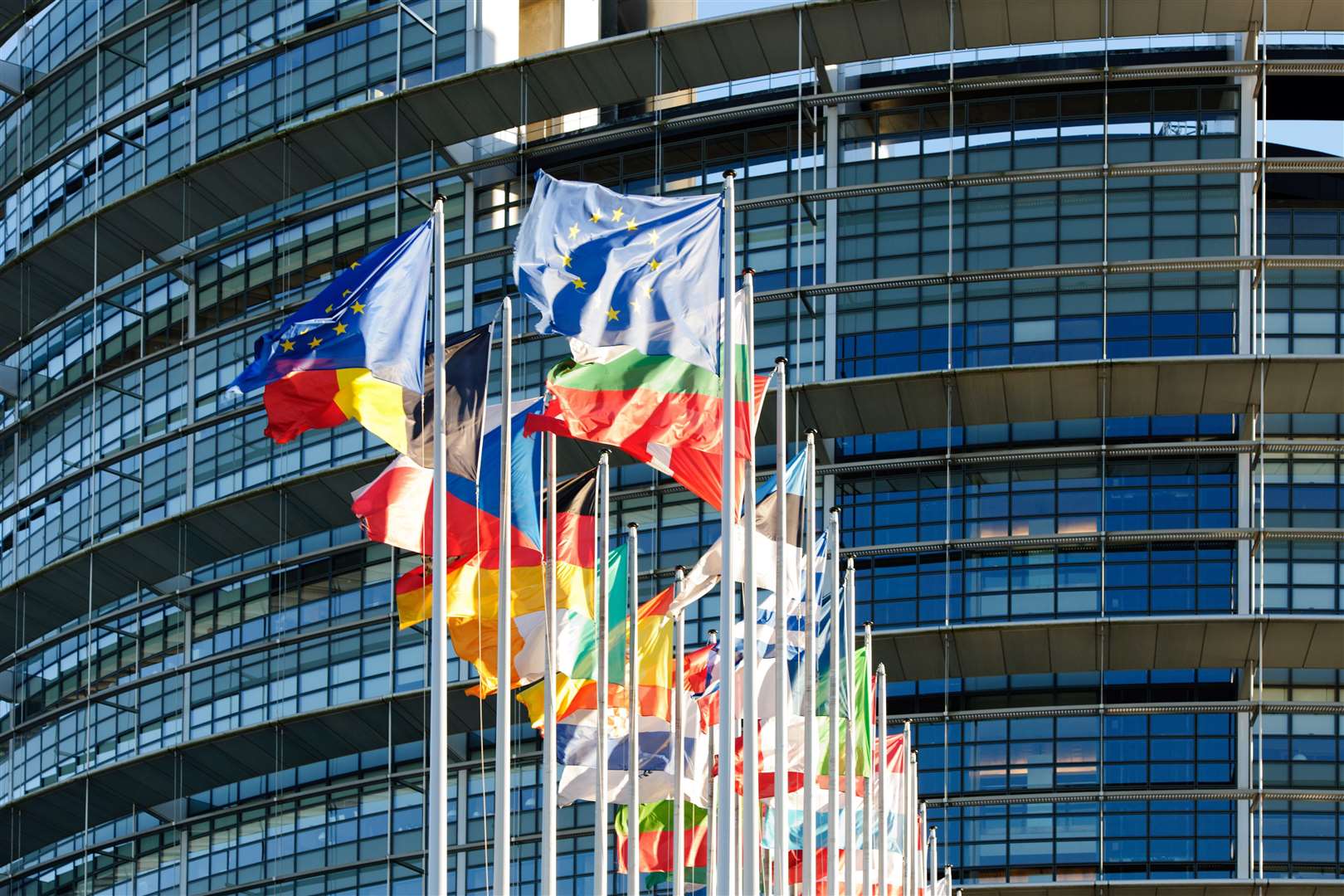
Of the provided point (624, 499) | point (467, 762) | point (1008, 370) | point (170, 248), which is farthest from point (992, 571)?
point (170, 248)

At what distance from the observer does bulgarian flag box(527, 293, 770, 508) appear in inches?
1067

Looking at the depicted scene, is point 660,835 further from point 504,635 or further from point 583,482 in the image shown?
point 504,635

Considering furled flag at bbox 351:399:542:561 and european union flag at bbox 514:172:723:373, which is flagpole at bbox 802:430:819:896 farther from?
european union flag at bbox 514:172:723:373

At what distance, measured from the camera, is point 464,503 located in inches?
1155

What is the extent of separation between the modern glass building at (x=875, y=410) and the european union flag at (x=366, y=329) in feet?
99.1

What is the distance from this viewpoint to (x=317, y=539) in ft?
210

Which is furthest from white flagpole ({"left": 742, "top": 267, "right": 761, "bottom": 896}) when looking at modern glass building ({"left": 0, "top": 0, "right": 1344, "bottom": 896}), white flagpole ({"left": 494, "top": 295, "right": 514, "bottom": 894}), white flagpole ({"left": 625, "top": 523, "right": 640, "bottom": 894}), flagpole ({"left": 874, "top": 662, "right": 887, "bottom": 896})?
modern glass building ({"left": 0, "top": 0, "right": 1344, "bottom": 896})

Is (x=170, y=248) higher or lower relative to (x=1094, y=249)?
higher

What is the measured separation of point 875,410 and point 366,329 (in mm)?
31806

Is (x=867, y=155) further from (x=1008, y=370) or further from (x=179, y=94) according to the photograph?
(x=179, y=94)

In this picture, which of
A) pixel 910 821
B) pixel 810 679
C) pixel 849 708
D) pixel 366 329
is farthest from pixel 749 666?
pixel 910 821

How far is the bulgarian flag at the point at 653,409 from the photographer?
2711 cm

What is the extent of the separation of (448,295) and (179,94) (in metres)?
11.2

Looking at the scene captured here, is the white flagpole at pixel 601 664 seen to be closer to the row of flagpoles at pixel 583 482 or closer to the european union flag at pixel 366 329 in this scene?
the row of flagpoles at pixel 583 482
